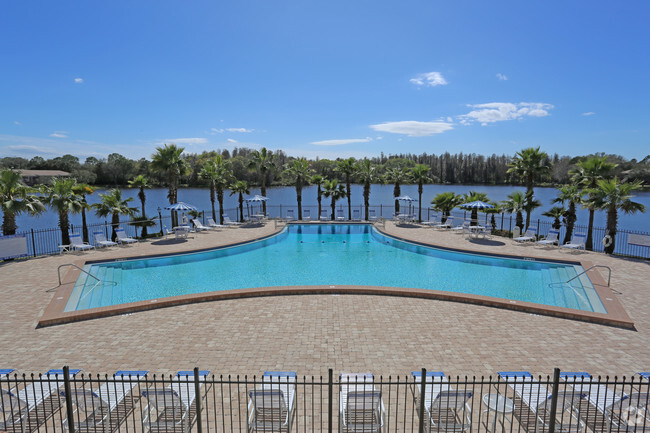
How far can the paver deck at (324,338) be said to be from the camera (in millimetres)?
6695

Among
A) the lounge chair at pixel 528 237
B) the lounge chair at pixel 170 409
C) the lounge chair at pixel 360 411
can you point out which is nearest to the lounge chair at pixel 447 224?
the lounge chair at pixel 528 237

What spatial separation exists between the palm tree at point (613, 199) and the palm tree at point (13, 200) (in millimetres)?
25294

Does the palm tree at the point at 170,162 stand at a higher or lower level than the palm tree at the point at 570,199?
higher

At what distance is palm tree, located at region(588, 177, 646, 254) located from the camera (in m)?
15.6

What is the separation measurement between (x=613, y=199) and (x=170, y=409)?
19154mm

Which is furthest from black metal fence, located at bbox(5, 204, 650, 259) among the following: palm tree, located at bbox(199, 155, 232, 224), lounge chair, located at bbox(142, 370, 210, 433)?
lounge chair, located at bbox(142, 370, 210, 433)

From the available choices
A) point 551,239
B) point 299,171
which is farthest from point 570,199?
point 299,171

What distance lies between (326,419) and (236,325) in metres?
4.00

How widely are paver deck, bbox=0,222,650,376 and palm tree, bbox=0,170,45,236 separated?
5152 millimetres

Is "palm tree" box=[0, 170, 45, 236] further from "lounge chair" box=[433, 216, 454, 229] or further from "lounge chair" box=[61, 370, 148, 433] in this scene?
"lounge chair" box=[433, 216, 454, 229]

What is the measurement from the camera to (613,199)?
1584cm

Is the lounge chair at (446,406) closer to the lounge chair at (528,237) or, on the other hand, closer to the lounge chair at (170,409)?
the lounge chair at (170,409)

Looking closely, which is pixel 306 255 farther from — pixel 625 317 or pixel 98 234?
pixel 625 317

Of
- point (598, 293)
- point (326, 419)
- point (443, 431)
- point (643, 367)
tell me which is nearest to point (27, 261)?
point (326, 419)
